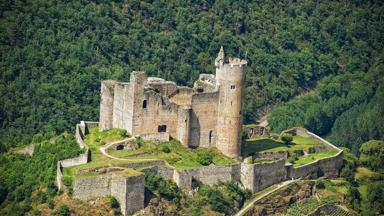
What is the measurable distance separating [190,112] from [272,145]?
32.0 ft

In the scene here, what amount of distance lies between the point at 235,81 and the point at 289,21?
195 feet

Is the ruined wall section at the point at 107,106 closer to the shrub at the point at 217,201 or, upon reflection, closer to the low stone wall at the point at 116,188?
the shrub at the point at 217,201

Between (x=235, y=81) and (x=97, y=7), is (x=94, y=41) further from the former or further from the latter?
(x=235, y=81)

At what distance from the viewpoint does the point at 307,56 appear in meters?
151

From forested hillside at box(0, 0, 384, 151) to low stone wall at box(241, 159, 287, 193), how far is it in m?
20.5

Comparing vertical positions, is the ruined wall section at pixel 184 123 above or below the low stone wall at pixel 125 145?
above

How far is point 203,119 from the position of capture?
9781 centimetres

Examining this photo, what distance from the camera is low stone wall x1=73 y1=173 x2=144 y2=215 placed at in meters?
87.6

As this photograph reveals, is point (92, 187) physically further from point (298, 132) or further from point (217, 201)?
point (298, 132)

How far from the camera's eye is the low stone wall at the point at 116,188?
87.6m

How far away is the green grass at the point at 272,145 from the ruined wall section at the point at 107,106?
10143mm

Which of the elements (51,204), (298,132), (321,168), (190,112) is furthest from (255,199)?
(298,132)

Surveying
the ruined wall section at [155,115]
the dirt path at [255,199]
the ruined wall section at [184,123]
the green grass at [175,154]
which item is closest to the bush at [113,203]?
the green grass at [175,154]

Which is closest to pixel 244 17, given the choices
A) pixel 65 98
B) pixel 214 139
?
pixel 65 98
